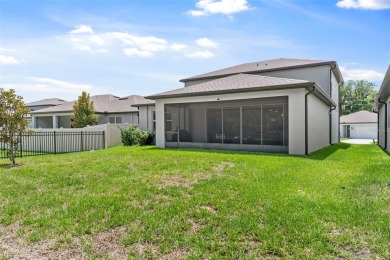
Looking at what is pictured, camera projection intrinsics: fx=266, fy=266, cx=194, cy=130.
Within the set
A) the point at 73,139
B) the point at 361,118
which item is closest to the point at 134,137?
the point at 73,139

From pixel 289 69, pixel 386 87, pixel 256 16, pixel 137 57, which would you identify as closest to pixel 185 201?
pixel 256 16

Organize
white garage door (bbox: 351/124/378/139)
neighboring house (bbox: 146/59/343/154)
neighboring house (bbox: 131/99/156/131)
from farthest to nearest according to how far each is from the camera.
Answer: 1. white garage door (bbox: 351/124/378/139)
2. neighboring house (bbox: 131/99/156/131)
3. neighboring house (bbox: 146/59/343/154)

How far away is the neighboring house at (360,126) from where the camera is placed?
123ft

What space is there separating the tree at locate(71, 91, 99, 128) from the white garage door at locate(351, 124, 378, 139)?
118 ft

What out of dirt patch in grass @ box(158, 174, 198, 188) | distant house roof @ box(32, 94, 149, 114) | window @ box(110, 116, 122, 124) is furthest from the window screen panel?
window @ box(110, 116, 122, 124)

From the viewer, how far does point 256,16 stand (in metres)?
10.9

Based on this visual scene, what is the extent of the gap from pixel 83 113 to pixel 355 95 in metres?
57.1

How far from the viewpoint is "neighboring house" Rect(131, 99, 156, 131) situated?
1927cm

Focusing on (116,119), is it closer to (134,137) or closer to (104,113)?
(104,113)

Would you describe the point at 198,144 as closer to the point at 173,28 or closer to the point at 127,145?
the point at 127,145

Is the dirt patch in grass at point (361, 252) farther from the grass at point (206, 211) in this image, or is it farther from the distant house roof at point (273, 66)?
the distant house roof at point (273, 66)

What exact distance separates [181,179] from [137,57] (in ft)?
38.5

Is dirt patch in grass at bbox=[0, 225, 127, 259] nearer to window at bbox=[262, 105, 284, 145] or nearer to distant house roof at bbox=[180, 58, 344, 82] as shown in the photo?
window at bbox=[262, 105, 284, 145]

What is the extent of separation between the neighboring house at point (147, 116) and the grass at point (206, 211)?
1168 cm
